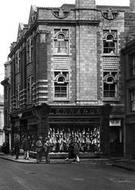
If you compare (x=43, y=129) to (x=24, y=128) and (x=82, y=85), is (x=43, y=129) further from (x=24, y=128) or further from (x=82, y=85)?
(x=24, y=128)

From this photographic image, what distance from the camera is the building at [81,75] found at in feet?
139

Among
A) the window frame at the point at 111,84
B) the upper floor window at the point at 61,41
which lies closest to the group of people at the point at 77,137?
the window frame at the point at 111,84

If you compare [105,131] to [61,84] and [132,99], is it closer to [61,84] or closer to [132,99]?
[132,99]

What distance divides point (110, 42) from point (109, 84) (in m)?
3.46

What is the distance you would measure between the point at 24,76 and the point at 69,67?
7.67 meters

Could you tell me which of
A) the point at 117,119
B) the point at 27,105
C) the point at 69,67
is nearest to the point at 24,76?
the point at 27,105

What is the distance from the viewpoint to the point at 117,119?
42.9 metres

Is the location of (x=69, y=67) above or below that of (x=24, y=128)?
above

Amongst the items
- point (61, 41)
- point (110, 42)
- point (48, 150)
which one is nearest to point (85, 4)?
point (61, 41)

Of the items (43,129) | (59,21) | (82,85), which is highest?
(59,21)

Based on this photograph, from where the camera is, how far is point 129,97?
41906 millimetres

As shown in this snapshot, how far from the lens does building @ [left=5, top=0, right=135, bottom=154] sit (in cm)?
4247

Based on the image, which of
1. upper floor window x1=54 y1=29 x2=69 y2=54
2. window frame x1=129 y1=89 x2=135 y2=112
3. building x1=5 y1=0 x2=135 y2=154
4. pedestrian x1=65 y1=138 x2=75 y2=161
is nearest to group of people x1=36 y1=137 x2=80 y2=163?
pedestrian x1=65 y1=138 x2=75 y2=161

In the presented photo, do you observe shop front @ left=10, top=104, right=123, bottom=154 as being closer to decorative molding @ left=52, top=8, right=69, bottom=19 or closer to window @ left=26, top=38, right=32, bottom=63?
window @ left=26, top=38, right=32, bottom=63
